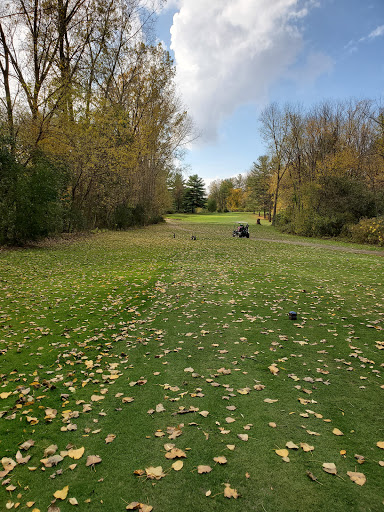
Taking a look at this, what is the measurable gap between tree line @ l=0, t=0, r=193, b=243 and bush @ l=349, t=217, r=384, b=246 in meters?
17.6

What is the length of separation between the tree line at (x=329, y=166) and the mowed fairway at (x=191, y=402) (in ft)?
58.2

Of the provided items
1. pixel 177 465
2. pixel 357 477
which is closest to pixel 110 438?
pixel 177 465

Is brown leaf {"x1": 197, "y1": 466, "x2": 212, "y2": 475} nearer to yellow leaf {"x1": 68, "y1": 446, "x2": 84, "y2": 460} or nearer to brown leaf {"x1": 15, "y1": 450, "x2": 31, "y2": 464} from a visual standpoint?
yellow leaf {"x1": 68, "y1": 446, "x2": 84, "y2": 460}

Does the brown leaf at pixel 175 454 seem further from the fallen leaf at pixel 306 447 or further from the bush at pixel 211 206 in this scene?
the bush at pixel 211 206

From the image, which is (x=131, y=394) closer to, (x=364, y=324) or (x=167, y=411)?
(x=167, y=411)

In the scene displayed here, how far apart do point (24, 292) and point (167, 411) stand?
19.5 feet

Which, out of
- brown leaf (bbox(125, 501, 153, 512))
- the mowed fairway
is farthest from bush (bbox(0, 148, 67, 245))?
brown leaf (bbox(125, 501, 153, 512))

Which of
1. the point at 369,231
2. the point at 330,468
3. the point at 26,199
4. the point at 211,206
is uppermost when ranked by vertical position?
the point at 211,206

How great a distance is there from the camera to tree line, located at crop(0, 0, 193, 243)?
14.5 meters

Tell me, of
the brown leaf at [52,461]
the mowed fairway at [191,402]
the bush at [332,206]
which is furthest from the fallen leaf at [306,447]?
the bush at [332,206]

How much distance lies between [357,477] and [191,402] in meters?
1.70

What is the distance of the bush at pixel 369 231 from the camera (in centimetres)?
1867

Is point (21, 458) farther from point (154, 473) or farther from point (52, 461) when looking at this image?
point (154, 473)

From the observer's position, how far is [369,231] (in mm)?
19766
